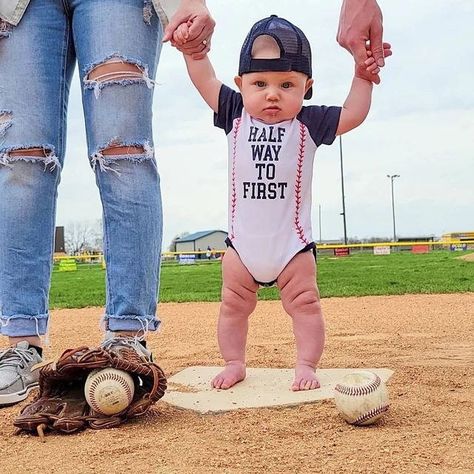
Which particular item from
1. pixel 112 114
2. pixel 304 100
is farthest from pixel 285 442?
pixel 304 100

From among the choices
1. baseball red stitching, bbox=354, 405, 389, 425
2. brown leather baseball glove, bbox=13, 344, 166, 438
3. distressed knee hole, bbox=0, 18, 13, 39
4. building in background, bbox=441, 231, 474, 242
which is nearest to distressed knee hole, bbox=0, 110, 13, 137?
distressed knee hole, bbox=0, 18, 13, 39

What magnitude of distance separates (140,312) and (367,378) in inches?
31.8

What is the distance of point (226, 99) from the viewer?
288cm

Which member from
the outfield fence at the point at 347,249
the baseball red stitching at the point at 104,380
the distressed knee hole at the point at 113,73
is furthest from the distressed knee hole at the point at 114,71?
the outfield fence at the point at 347,249

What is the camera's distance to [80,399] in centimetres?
236

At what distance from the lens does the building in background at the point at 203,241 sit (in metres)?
60.5

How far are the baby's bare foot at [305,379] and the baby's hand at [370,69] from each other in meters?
1.15

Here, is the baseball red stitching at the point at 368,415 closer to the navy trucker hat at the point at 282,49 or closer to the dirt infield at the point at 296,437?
the dirt infield at the point at 296,437

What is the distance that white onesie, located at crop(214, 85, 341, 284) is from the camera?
8.86 feet

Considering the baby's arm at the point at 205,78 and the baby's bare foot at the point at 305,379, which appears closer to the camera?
the baby's bare foot at the point at 305,379

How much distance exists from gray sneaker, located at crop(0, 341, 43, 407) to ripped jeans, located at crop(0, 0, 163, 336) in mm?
92

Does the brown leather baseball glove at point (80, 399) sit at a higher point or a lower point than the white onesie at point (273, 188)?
lower

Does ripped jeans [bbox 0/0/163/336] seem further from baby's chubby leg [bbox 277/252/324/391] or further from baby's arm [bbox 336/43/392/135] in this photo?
baby's arm [bbox 336/43/392/135]

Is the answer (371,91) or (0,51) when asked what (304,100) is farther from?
(0,51)
